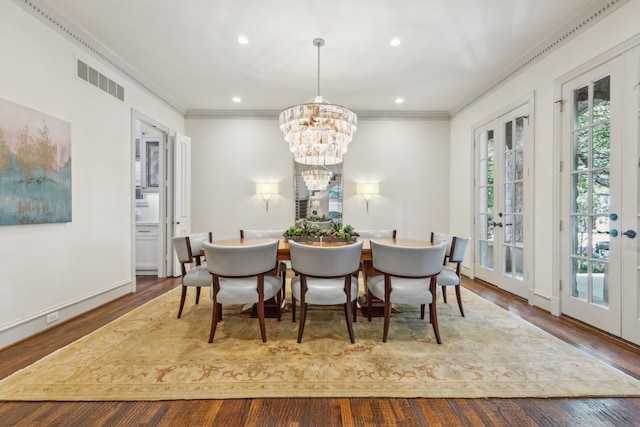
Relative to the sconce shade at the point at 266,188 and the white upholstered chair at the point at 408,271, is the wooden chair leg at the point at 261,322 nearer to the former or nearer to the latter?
the white upholstered chair at the point at 408,271

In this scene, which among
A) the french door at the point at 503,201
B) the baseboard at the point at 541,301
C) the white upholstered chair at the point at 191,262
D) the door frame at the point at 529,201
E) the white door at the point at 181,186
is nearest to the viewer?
the white upholstered chair at the point at 191,262

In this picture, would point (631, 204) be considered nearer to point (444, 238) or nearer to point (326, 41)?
point (444, 238)

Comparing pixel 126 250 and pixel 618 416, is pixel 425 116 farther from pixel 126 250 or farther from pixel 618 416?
pixel 126 250

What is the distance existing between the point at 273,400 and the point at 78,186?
2987mm

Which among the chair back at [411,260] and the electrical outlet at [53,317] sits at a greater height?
the chair back at [411,260]

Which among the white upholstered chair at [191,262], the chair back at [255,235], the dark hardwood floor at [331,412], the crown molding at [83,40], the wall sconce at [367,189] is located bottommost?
the dark hardwood floor at [331,412]

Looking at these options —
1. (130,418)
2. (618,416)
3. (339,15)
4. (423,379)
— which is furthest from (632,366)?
(339,15)

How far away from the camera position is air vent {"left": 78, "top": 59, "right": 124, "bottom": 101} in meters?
2.96

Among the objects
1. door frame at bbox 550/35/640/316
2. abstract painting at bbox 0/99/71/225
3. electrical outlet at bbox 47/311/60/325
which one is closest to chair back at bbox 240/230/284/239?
abstract painting at bbox 0/99/71/225

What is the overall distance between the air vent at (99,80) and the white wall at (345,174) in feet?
5.55

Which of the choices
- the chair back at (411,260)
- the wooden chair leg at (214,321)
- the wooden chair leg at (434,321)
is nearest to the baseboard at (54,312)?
the wooden chair leg at (214,321)

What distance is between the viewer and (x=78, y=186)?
114 inches

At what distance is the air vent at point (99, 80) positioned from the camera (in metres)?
2.96

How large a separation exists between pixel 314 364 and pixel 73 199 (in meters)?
2.95
